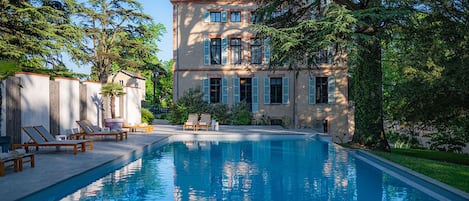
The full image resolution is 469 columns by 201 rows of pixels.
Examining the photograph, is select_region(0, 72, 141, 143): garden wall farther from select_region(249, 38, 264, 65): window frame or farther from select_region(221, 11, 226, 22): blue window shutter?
select_region(249, 38, 264, 65): window frame

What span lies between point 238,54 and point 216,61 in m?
1.59

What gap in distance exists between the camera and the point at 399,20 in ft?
40.1

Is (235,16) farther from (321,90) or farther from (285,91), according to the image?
(321,90)

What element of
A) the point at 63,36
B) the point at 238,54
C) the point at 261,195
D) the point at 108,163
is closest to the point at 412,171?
the point at 261,195

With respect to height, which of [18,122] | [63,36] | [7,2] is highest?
[7,2]

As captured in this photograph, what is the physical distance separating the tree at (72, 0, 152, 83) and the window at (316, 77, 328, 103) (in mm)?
12565

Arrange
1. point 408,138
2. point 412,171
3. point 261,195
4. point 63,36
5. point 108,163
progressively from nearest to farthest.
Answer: point 261,195 → point 412,171 → point 108,163 → point 63,36 → point 408,138

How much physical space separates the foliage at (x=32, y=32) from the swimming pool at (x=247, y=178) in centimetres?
529

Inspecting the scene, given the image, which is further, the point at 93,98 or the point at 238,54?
the point at 238,54

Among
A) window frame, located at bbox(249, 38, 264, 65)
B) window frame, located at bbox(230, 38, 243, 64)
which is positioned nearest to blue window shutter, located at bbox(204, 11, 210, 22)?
window frame, located at bbox(230, 38, 243, 64)

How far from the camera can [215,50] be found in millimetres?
25953

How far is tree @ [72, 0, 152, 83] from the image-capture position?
89.4 feet

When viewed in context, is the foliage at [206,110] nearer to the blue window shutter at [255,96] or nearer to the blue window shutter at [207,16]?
the blue window shutter at [255,96]

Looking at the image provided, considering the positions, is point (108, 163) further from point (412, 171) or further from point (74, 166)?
Result: point (412, 171)
